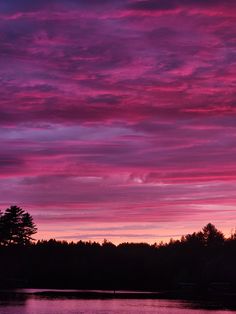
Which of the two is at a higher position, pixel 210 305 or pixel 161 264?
pixel 161 264

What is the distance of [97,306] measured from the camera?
10244cm

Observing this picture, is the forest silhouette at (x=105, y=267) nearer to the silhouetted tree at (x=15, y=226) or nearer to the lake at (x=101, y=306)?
the silhouetted tree at (x=15, y=226)

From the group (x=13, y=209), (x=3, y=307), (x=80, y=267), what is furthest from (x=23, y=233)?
(x=3, y=307)

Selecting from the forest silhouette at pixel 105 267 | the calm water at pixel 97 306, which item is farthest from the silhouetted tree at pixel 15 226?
the calm water at pixel 97 306

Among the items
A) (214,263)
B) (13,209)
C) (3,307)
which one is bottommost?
(3,307)

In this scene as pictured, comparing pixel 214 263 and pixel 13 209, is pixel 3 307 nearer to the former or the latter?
pixel 13 209

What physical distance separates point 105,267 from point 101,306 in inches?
3180

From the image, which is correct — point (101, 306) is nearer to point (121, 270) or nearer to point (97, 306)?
point (97, 306)

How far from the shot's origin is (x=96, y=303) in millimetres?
108438

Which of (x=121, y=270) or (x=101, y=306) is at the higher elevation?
(x=121, y=270)

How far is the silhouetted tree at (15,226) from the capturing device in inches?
6206

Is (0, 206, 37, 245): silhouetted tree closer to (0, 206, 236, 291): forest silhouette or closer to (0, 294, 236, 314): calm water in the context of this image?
(0, 206, 236, 291): forest silhouette

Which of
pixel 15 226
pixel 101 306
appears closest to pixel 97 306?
pixel 101 306

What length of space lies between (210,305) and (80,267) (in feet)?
261
